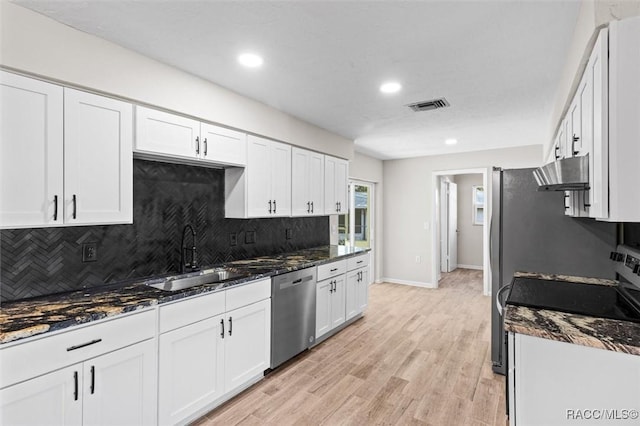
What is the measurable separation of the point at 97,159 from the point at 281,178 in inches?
69.5

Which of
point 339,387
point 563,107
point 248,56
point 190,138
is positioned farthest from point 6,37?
point 563,107

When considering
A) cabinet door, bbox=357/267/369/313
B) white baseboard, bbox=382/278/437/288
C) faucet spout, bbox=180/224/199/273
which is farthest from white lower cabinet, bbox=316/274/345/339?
white baseboard, bbox=382/278/437/288

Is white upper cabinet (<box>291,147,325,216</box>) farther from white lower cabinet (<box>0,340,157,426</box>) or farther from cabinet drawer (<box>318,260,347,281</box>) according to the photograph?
white lower cabinet (<box>0,340,157,426</box>)

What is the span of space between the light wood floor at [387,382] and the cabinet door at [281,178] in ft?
5.04

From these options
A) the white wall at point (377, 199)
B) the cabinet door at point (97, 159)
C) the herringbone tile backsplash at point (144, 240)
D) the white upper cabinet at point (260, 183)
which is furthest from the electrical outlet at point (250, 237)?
the white wall at point (377, 199)

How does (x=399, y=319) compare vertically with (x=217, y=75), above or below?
below

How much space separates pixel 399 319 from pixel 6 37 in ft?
14.6

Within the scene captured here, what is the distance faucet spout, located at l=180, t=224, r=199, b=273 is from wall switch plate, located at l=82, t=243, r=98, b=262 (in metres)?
0.64

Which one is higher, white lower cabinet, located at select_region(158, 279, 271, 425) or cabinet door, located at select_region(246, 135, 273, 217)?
cabinet door, located at select_region(246, 135, 273, 217)

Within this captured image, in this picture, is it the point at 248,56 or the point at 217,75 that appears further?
the point at 217,75

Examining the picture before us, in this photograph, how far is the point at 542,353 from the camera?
1.56m

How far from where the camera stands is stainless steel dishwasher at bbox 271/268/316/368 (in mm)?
2855

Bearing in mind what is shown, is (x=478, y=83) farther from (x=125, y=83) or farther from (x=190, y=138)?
(x=125, y=83)

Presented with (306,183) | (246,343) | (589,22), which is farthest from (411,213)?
(589,22)
